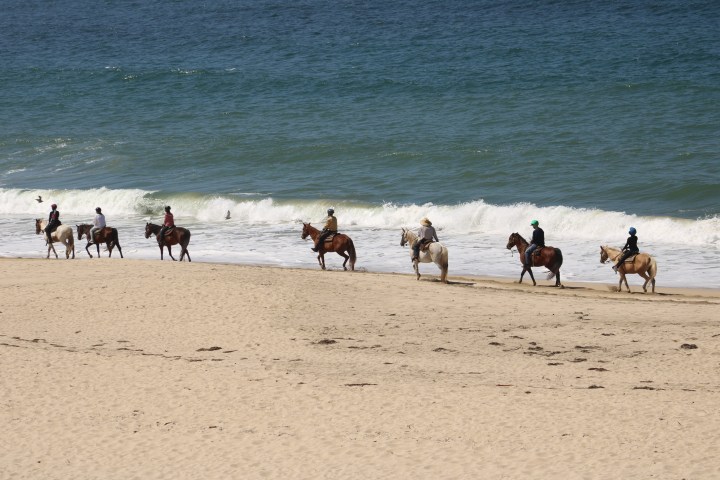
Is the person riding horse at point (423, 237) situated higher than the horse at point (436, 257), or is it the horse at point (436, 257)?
the person riding horse at point (423, 237)

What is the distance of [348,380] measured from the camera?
1619 centimetres

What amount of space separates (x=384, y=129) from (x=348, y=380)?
1150 inches

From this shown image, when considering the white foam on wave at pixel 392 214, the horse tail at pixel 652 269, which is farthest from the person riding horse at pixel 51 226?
the horse tail at pixel 652 269

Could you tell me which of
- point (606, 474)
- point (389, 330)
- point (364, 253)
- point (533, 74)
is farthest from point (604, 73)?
point (606, 474)

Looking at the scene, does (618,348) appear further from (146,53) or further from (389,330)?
(146,53)

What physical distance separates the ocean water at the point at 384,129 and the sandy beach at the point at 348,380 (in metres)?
6.65

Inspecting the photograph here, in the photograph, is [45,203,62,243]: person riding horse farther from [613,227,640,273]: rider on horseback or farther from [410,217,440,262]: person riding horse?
[613,227,640,273]: rider on horseback

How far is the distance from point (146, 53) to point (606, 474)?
52.4 m

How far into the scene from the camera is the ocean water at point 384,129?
32.9 meters

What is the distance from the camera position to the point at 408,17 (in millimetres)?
59250

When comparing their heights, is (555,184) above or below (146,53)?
below

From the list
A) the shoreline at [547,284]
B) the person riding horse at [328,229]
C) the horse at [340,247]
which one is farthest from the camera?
the person riding horse at [328,229]

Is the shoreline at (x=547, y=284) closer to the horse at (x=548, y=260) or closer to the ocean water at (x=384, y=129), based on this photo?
the horse at (x=548, y=260)

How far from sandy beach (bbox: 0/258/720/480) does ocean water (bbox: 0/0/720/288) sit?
6654 millimetres
